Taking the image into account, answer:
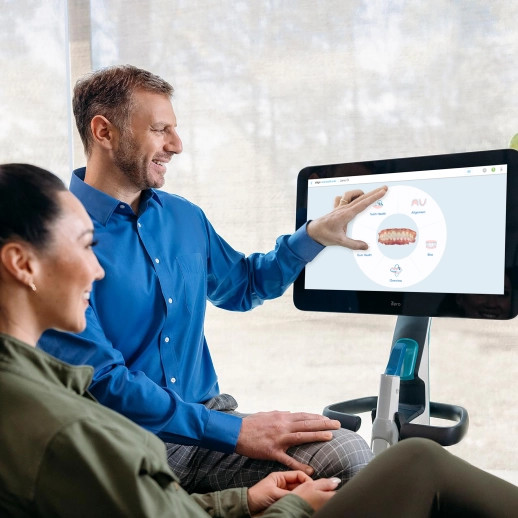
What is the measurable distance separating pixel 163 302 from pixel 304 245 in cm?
41

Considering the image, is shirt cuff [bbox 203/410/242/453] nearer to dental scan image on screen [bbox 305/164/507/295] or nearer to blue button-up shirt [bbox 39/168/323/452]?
blue button-up shirt [bbox 39/168/323/452]

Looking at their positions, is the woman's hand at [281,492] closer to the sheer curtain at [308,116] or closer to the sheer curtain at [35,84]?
the sheer curtain at [308,116]

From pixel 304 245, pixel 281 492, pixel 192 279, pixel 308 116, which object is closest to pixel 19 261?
pixel 281 492

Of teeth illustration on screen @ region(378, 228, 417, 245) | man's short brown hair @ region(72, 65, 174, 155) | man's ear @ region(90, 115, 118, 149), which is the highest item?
man's short brown hair @ region(72, 65, 174, 155)

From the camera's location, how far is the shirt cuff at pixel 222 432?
152cm

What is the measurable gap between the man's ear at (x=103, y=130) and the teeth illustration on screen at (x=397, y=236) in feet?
2.46

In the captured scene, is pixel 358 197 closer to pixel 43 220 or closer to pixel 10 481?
pixel 43 220

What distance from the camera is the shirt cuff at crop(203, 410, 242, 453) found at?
152 centimetres

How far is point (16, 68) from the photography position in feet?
10.9

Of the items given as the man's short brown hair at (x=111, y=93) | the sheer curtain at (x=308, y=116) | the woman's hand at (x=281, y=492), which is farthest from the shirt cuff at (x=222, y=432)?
the sheer curtain at (x=308, y=116)

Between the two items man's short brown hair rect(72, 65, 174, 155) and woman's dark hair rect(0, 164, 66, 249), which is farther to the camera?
man's short brown hair rect(72, 65, 174, 155)

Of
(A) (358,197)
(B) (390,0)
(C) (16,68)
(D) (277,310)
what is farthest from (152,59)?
(A) (358,197)

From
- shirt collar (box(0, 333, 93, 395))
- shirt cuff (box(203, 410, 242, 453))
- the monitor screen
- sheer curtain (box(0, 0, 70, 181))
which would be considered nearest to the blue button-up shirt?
shirt cuff (box(203, 410, 242, 453))

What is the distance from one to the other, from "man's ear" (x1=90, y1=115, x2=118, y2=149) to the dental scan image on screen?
0.57m
